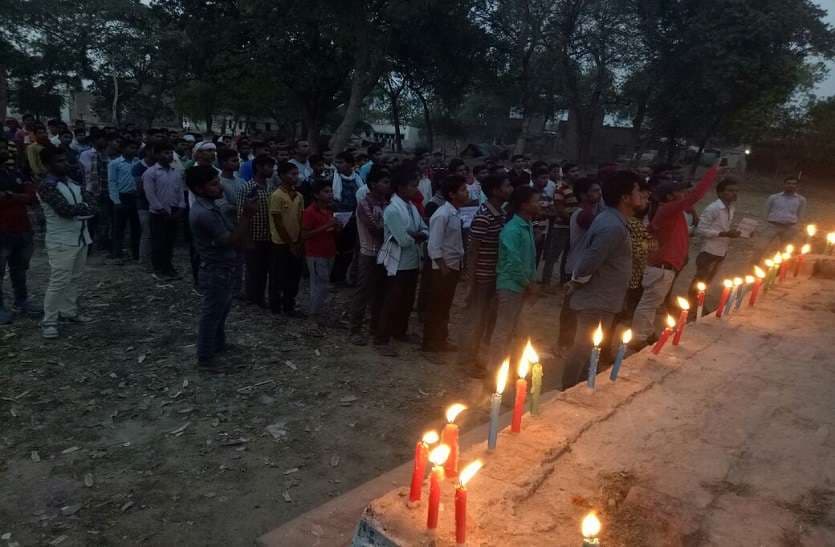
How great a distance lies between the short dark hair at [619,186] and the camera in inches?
194

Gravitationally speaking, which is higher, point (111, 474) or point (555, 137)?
point (555, 137)

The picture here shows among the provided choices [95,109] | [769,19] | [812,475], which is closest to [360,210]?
[812,475]

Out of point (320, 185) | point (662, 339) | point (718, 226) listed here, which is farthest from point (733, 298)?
point (320, 185)

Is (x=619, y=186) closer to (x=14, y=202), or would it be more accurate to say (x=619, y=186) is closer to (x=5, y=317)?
(x=14, y=202)

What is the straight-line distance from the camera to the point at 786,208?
10.2 meters

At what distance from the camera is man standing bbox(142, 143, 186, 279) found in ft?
28.6

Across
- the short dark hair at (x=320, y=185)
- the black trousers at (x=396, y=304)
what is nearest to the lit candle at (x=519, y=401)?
the black trousers at (x=396, y=304)

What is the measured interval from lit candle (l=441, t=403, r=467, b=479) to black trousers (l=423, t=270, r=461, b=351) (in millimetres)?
3740

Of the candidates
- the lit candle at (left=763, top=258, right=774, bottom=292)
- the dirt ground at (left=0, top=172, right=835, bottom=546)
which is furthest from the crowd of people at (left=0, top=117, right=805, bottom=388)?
the lit candle at (left=763, top=258, right=774, bottom=292)

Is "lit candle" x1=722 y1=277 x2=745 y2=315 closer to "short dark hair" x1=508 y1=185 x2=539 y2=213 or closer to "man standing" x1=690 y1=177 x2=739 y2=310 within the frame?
"man standing" x1=690 y1=177 x2=739 y2=310

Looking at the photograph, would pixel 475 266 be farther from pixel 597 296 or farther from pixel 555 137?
pixel 555 137

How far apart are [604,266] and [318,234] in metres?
3.66

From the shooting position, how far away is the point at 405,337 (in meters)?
7.48

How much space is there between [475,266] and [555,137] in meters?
43.3
